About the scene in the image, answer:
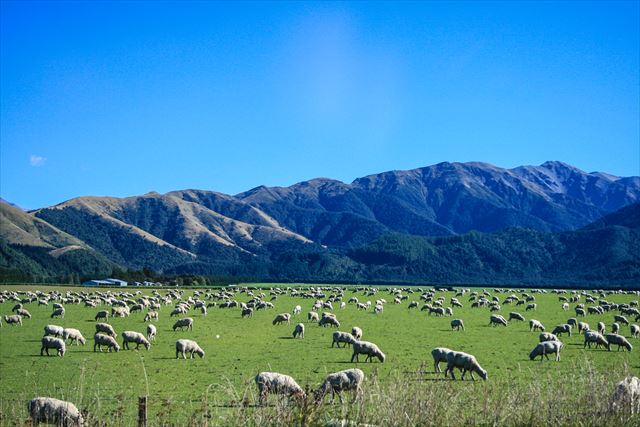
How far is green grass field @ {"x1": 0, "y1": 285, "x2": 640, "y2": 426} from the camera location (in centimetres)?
1005

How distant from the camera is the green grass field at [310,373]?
1005cm

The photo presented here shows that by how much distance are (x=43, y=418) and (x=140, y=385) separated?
305 inches

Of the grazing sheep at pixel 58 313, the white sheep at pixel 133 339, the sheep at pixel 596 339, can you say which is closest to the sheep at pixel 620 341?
the sheep at pixel 596 339

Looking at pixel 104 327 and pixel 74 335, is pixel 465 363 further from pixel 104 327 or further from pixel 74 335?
pixel 74 335

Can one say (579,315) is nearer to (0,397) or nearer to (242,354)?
(242,354)

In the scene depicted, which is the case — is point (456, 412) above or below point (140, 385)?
above

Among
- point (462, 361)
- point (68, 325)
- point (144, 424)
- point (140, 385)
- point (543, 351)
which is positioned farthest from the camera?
point (68, 325)

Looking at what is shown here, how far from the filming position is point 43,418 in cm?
1337

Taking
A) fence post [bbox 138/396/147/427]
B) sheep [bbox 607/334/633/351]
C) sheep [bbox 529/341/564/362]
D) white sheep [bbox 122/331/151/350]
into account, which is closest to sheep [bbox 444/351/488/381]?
sheep [bbox 529/341/564/362]

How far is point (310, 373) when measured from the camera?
23.0 metres

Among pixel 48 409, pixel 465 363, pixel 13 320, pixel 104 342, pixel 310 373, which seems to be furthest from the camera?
pixel 13 320

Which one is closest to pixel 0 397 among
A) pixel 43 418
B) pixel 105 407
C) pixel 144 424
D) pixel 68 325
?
pixel 105 407

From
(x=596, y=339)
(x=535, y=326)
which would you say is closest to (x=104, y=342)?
(x=596, y=339)

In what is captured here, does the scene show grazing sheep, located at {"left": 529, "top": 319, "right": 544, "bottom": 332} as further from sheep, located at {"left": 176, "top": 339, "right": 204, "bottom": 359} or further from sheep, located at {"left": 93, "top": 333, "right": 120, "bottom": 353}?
sheep, located at {"left": 93, "top": 333, "right": 120, "bottom": 353}
